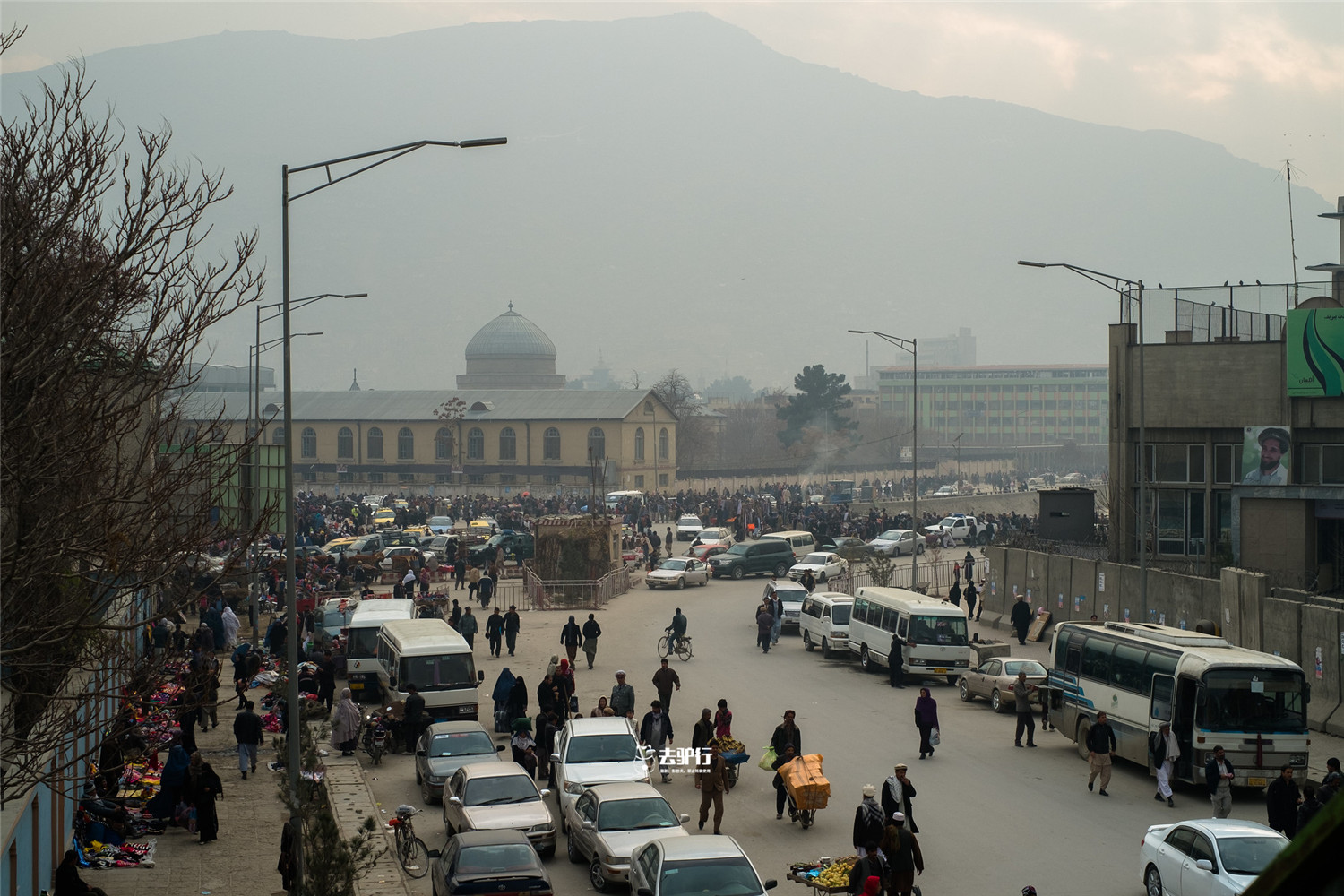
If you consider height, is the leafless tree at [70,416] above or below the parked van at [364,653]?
above

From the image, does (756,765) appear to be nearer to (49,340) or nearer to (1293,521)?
(49,340)

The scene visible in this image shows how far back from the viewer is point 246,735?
21516mm

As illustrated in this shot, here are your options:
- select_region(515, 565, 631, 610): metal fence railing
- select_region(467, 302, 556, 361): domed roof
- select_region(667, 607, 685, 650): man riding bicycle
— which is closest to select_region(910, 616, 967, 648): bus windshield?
select_region(667, 607, 685, 650): man riding bicycle

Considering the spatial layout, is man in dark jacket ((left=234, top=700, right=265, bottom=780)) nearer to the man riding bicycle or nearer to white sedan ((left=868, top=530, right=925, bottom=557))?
the man riding bicycle

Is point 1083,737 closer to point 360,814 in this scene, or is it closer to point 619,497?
point 360,814

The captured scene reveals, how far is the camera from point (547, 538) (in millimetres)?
44906

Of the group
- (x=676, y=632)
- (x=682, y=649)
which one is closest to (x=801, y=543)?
(x=682, y=649)

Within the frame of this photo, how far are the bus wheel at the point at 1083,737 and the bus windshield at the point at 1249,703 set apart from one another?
11.7 feet

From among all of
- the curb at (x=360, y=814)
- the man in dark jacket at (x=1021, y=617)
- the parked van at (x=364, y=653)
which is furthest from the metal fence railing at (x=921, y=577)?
the curb at (x=360, y=814)

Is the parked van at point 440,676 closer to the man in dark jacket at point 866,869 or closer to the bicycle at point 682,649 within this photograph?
the bicycle at point 682,649

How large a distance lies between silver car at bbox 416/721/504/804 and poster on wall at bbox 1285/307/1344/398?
2524 cm

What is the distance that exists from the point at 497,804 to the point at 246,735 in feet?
21.1

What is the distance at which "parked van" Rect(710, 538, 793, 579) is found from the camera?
51.6 metres

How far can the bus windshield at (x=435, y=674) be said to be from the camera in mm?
24641
